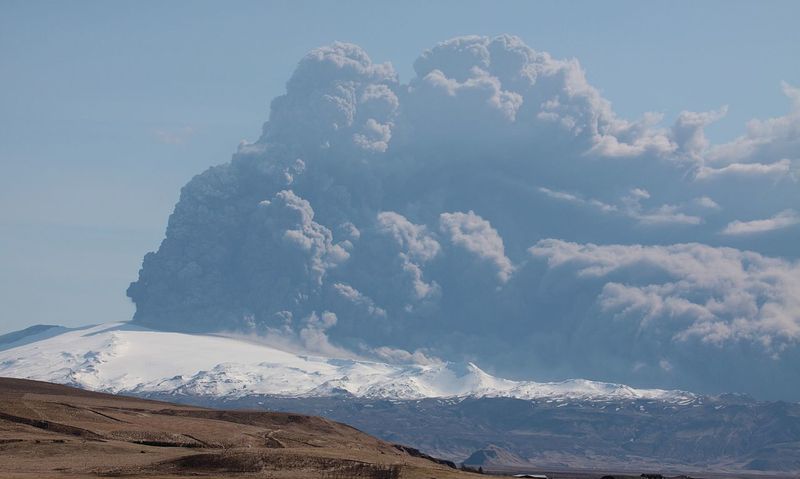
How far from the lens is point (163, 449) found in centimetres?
14900

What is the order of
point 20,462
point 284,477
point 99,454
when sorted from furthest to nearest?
point 99,454, point 20,462, point 284,477

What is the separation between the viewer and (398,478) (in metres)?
126

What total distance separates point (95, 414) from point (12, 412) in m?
15.2

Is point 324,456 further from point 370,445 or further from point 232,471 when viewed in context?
point 370,445

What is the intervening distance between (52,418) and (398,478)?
2587 inches

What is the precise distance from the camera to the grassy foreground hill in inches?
4998

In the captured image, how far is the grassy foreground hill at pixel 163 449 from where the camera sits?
126938 mm

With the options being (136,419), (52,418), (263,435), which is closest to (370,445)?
(263,435)

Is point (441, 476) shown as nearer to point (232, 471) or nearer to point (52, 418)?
point (232, 471)

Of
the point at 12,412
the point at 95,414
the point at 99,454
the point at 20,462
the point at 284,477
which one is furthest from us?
the point at 95,414

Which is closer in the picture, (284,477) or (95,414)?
(284,477)

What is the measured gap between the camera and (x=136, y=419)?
186750 millimetres

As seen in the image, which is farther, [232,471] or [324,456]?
[324,456]

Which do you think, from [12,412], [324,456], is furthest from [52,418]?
[324,456]
